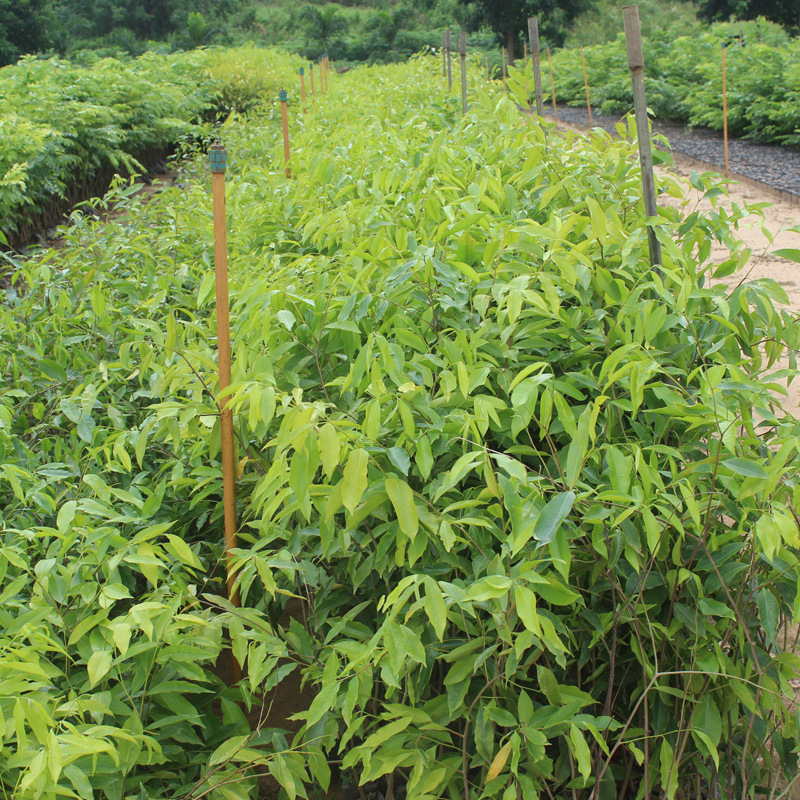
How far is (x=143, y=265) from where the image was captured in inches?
118

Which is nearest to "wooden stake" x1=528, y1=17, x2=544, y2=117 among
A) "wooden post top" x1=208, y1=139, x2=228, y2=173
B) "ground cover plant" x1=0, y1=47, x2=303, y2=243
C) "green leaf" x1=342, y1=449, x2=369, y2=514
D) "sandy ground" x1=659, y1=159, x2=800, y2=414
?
"sandy ground" x1=659, y1=159, x2=800, y2=414

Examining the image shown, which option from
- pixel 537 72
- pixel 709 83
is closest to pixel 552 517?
pixel 537 72

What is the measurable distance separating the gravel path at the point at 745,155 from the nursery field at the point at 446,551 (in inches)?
229

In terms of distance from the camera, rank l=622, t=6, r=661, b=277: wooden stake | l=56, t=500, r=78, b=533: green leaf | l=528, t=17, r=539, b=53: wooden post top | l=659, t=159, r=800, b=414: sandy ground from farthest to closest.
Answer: l=659, t=159, r=800, b=414: sandy ground → l=528, t=17, r=539, b=53: wooden post top → l=622, t=6, r=661, b=277: wooden stake → l=56, t=500, r=78, b=533: green leaf

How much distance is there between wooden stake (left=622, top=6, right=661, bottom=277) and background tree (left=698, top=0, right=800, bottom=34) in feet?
66.9

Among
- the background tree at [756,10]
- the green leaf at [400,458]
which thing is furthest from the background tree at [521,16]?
the green leaf at [400,458]

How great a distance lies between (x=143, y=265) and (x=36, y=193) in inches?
180

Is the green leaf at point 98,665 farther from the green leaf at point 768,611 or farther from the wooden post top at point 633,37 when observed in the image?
the wooden post top at point 633,37

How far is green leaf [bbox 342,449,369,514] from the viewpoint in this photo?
1.09 m

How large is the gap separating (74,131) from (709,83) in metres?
9.72

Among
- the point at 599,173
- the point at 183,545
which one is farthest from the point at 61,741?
the point at 599,173

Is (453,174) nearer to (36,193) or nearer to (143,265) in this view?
(143,265)

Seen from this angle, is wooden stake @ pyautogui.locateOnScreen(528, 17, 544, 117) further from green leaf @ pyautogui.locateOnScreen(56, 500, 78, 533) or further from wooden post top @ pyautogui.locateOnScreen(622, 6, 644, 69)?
green leaf @ pyautogui.locateOnScreen(56, 500, 78, 533)

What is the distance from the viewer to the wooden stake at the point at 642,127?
1.72 metres
